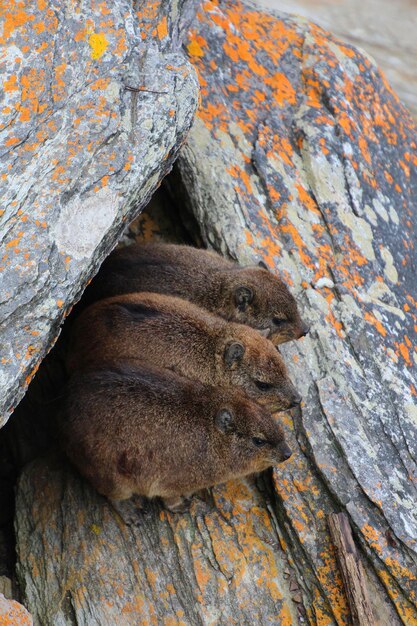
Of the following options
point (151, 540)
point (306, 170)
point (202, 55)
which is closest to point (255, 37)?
point (202, 55)

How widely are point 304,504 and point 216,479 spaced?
0.76m

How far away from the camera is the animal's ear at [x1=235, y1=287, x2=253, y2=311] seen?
8.02 m

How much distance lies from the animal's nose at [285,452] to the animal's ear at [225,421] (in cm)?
48

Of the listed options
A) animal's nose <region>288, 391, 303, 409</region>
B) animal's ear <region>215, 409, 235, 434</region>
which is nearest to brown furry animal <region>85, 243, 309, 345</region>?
animal's nose <region>288, 391, 303, 409</region>

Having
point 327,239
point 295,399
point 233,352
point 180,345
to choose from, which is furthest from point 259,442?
point 327,239

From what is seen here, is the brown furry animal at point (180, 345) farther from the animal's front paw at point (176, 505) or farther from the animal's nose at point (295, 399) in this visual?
the animal's front paw at point (176, 505)

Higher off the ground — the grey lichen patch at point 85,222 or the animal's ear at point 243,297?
the grey lichen patch at point 85,222

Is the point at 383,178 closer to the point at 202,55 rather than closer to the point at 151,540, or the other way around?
the point at 202,55

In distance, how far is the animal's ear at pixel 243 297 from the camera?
8.02 m

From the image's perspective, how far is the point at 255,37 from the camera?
961cm

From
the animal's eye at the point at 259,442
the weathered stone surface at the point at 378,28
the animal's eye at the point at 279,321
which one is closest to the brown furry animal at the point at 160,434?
the animal's eye at the point at 259,442

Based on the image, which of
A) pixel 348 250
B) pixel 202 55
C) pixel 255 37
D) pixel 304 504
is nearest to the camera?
pixel 304 504

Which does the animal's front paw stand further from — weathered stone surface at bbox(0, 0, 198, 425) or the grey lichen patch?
the grey lichen patch

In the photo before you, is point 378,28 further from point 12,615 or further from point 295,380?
point 12,615
